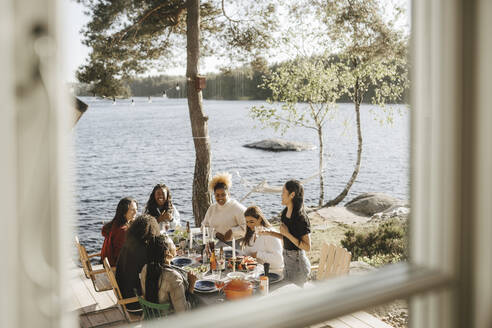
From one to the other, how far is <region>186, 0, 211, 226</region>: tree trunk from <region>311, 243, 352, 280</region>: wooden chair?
3183mm

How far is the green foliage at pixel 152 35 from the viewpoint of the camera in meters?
6.34

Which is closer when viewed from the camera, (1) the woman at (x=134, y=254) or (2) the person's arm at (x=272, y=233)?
(1) the woman at (x=134, y=254)

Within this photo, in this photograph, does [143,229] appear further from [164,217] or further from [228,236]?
[164,217]

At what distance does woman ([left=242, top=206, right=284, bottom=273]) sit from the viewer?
3291 mm

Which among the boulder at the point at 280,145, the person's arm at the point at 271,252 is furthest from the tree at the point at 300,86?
the boulder at the point at 280,145

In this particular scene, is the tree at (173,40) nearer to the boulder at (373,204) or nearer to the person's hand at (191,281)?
the person's hand at (191,281)

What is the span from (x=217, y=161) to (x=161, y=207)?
19.6 metres

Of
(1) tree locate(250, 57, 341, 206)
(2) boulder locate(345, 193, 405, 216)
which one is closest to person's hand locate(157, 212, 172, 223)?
(1) tree locate(250, 57, 341, 206)

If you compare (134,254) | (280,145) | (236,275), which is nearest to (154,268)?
(134,254)

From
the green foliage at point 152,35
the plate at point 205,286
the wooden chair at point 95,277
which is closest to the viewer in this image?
the plate at point 205,286

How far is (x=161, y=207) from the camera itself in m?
4.24

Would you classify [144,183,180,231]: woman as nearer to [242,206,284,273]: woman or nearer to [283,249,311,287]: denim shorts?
[242,206,284,273]: woman

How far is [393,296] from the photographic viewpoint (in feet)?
3.20

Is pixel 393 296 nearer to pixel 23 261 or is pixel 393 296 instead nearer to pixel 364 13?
pixel 23 261
